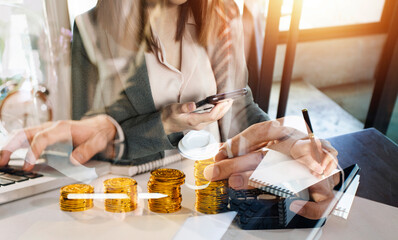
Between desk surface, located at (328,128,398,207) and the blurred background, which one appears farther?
desk surface, located at (328,128,398,207)

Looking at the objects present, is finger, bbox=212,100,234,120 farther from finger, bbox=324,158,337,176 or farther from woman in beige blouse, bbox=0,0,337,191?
finger, bbox=324,158,337,176

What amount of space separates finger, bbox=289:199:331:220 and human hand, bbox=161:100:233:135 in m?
0.21

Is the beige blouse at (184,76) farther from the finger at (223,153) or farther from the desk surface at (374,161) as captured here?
the desk surface at (374,161)

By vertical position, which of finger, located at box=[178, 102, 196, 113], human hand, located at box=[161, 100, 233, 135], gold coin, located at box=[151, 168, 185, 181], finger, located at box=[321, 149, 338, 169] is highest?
finger, located at box=[178, 102, 196, 113]

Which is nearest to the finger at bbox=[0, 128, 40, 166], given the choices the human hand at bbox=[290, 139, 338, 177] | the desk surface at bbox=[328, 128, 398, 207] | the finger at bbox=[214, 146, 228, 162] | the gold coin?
the gold coin

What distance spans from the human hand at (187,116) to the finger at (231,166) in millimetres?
78

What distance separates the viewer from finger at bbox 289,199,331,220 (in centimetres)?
54

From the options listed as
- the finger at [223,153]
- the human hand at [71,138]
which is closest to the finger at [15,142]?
Result: the human hand at [71,138]

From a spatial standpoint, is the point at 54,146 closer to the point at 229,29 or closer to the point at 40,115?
the point at 40,115

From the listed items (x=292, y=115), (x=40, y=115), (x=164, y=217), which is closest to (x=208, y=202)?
(x=164, y=217)

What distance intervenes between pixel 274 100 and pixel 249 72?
71mm

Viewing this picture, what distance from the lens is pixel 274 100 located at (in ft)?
1.84

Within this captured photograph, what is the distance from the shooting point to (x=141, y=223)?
1.71 feet

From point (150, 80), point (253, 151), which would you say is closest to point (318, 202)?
point (253, 151)
